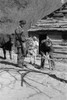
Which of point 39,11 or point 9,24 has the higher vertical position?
point 39,11

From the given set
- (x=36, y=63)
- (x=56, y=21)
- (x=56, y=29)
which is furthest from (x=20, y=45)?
(x=56, y=21)

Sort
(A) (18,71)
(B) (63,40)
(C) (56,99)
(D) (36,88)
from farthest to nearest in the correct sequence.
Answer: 1. (B) (63,40)
2. (A) (18,71)
3. (D) (36,88)
4. (C) (56,99)

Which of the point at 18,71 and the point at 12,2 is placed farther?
the point at 12,2

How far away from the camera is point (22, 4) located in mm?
35594

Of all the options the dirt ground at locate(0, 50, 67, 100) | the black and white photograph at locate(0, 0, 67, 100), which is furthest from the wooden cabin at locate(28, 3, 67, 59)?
the dirt ground at locate(0, 50, 67, 100)

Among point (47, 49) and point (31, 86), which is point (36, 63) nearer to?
→ point (47, 49)

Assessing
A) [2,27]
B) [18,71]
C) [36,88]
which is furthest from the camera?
[2,27]

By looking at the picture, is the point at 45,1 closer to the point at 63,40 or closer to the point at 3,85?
the point at 63,40

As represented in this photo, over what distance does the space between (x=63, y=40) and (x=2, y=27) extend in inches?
776

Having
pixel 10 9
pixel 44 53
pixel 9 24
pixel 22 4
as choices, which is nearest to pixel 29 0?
pixel 22 4

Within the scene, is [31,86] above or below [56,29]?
below

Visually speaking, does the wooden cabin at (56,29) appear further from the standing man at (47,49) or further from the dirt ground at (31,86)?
the dirt ground at (31,86)

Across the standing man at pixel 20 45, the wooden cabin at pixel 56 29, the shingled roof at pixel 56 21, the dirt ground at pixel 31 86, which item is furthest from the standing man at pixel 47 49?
the shingled roof at pixel 56 21

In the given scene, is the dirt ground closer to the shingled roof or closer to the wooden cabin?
the wooden cabin
